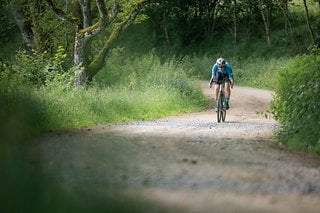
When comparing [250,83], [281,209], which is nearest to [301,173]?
[281,209]

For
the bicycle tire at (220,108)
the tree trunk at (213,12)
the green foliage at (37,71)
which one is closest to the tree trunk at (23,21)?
the green foliage at (37,71)

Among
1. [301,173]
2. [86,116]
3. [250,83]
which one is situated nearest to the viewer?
[301,173]

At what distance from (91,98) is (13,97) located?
502 cm

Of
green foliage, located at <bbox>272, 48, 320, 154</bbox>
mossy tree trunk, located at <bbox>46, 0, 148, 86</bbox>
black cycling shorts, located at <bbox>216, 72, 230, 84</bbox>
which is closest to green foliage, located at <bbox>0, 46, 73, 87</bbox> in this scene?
mossy tree trunk, located at <bbox>46, 0, 148, 86</bbox>

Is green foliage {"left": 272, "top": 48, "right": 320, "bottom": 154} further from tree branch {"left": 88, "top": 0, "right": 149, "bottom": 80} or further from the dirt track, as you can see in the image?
tree branch {"left": 88, "top": 0, "right": 149, "bottom": 80}

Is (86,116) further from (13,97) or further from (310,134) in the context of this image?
(310,134)

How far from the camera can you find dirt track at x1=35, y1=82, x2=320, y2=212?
21.7 feet

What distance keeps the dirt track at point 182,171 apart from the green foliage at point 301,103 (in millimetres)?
453

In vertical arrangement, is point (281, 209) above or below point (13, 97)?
below

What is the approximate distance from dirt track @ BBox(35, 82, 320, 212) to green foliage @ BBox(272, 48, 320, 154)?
1.49 feet

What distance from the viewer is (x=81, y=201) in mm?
6035

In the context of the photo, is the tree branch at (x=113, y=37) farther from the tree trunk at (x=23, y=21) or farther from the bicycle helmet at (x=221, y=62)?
the bicycle helmet at (x=221, y=62)

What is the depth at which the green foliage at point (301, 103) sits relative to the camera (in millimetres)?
11391

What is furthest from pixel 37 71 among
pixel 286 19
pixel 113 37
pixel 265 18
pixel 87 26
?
pixel 265 18
